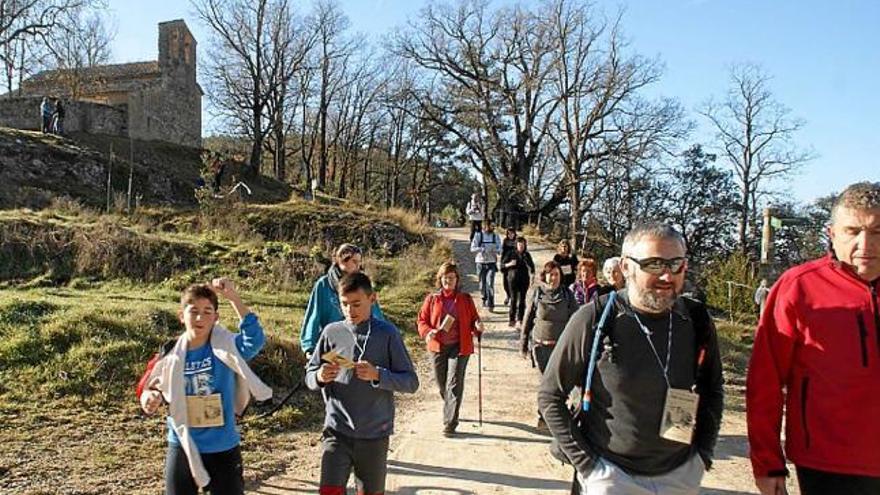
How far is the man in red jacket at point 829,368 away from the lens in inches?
102

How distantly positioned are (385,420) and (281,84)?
37.7m

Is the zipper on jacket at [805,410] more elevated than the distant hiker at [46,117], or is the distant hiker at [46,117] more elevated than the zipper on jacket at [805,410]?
the distant hiker at [46,117]

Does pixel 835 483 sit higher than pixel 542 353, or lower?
higher

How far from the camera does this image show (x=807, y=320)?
8.85ft

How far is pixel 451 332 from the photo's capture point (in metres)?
6.90

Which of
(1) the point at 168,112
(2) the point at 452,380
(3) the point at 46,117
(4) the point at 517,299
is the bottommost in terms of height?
(2) the point at 452,380

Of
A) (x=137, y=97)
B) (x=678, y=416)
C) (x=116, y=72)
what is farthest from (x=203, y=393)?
(x=116, y=72)

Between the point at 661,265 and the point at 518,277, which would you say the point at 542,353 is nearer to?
the point at 661,265

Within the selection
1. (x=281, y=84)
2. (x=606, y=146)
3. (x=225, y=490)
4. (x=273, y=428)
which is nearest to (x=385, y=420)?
(x=225, y=490)

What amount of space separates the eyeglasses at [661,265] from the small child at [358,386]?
1770 millimetres

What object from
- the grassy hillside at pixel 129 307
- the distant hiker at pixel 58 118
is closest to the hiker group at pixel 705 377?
the grassy hillside at pixel 129 307

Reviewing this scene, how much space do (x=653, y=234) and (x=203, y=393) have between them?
2.44 meters

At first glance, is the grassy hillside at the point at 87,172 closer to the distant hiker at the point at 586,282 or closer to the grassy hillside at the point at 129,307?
the grassy hillside at the point at 129,307

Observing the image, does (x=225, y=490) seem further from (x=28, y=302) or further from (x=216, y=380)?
(x=28, y=302)
